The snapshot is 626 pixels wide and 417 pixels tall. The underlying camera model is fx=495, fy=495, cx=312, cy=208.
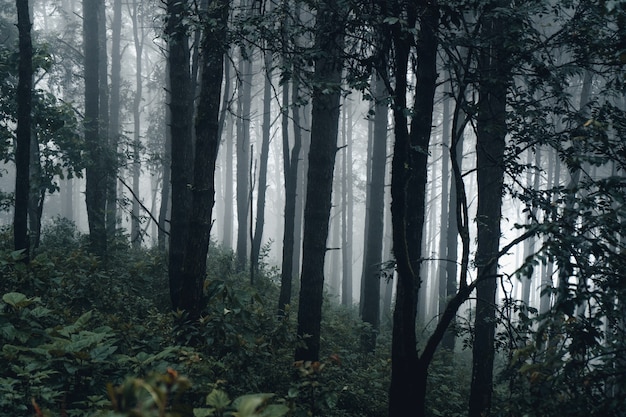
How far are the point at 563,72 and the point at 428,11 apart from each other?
9.30ft

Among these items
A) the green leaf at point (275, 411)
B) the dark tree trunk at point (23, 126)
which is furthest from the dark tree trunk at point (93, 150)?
the green leaf at point (275, 411)

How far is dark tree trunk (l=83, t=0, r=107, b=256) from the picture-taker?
40.1ft

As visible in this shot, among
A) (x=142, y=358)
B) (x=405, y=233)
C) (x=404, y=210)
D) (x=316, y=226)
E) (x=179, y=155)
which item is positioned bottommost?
(x=142, y=358)

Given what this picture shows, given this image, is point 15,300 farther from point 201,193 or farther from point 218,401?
point 218,401

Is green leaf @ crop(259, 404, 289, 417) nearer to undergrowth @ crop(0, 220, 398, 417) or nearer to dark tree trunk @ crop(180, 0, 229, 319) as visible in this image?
undergrowth @ crop(0, 220, 398, 417)

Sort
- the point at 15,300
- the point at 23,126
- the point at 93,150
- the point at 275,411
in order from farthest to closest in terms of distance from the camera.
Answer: the point at 93,150 < the point at 23,126 < the point at 15,300 < the point at 275,411

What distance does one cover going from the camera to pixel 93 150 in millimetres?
13289

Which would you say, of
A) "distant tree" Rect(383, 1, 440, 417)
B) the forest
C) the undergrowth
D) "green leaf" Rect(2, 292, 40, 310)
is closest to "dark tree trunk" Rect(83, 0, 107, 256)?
the forest

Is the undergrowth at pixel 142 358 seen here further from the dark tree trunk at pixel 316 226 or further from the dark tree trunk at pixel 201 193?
the dark tree trunk at pixel 316 226

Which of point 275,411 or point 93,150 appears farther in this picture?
point 93,150

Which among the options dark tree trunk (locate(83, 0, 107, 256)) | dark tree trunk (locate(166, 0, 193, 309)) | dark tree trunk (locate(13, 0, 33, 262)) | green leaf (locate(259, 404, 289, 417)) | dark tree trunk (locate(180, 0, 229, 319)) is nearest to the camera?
green leaf (locate(259, 404, 289, 417))

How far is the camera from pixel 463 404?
402 inches

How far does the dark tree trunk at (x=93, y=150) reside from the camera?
1223 cm

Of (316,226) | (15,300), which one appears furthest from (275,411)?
(316,226)
